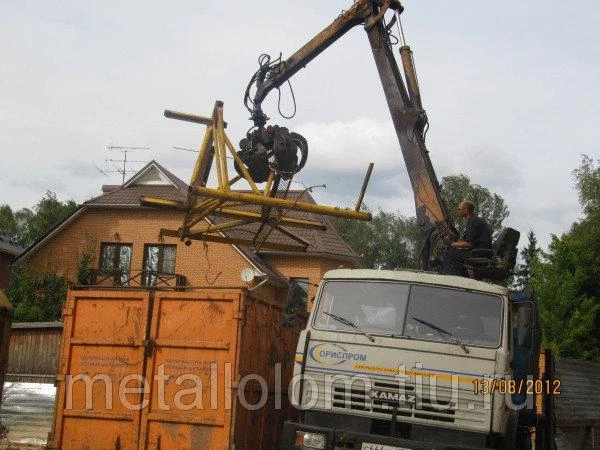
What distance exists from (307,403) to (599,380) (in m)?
11.3

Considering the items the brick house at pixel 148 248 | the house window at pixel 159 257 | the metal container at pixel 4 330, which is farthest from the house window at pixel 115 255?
the metal container at pixel 4 330

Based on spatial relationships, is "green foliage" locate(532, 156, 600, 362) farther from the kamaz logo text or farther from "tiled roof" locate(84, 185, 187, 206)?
the kamaz logo text

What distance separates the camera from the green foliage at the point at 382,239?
70.8m

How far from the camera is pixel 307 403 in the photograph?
8227 mm

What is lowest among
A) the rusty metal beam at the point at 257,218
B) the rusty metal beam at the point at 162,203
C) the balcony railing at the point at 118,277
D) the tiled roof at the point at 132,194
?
the balcony railing at the point at 118,277

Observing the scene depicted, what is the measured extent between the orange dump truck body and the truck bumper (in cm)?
96

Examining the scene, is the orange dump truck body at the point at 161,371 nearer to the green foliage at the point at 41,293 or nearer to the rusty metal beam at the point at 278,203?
the rusty metal beam at the point at 278,203

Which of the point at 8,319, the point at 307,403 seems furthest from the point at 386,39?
the point at 8,319

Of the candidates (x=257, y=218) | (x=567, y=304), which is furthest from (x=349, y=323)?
(x=567, y=304)

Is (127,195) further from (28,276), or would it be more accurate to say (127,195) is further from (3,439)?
(3,439)

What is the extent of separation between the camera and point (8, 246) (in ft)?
119

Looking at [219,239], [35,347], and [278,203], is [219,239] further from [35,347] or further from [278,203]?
[35,347]

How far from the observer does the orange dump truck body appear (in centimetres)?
894

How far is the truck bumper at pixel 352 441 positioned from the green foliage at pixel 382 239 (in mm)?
61765
